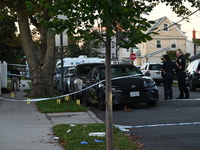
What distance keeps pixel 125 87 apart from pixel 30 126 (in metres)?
3.93

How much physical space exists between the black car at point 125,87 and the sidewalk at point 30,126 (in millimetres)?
1231

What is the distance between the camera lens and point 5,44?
19.2 m

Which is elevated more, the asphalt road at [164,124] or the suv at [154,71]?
the suv at [154,71]

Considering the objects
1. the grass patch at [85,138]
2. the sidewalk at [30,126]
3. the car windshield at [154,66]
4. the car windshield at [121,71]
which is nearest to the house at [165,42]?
the car windshield at [154,66]

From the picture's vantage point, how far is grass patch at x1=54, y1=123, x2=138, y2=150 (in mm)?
6832

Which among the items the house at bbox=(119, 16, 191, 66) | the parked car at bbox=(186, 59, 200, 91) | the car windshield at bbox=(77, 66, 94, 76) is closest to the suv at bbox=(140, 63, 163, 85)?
the parked car at bbox=(186, 59, 200, 91)

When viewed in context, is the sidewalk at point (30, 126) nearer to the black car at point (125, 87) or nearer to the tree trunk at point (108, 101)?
the black car at point (125, 87)

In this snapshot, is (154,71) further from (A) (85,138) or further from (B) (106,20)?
(B) (106,20)

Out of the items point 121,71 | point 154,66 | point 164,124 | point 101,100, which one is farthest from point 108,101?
point 154,66

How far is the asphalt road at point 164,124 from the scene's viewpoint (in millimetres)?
7312

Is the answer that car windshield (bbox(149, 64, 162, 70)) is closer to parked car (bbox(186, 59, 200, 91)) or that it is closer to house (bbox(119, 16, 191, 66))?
parked car (bbox(186, 59, 200, 91))

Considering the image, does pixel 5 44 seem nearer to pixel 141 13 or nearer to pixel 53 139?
pixel 53 139

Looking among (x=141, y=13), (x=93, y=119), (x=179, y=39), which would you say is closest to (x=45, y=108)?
(x=93, y=119)

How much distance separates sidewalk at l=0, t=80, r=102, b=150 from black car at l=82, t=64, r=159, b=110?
1231 millimetres
